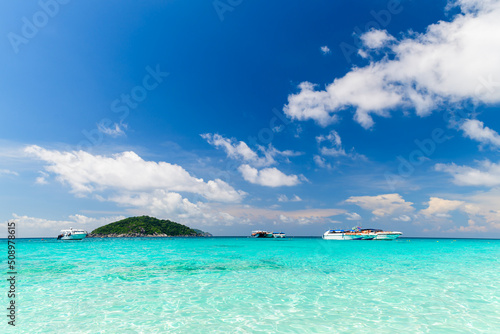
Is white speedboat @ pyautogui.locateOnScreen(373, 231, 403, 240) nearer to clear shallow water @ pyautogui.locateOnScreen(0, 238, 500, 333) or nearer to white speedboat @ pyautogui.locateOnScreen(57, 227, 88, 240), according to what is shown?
clear shallow water @ pyautogui.locateOnScreen(0, 238, 500, 333)

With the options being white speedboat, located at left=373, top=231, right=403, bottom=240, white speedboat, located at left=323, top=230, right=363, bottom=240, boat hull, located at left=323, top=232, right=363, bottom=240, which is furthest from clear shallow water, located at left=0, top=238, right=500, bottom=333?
white speedboat, located at left=373, top=231, right=403, bottom=240

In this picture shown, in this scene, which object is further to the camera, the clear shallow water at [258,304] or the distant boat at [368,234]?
the distant boat at [368,234]

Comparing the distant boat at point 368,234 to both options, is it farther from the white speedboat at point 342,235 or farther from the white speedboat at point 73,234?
the white speedboat at point 73,234

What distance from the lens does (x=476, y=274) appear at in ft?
81.8

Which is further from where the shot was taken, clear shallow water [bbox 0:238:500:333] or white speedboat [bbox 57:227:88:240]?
white speedboat [bbox 57:227:88:240]

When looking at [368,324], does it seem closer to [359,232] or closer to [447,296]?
[447,296]

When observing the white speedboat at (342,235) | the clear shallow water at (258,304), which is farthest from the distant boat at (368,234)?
the clear shallow water at (258,304)

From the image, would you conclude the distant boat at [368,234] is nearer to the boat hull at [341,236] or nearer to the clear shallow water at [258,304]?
the boat hull at [341,236]

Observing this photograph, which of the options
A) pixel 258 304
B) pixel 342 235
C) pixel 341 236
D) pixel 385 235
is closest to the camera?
pixel 258 304

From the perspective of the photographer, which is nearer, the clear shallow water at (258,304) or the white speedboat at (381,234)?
the clear shallow water at (258,304)

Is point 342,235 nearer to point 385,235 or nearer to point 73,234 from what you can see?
point 385,235

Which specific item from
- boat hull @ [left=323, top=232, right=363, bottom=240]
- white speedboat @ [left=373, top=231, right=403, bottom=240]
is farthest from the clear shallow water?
white speedboat @ [left=373, top=231, right=403, bottom=240]

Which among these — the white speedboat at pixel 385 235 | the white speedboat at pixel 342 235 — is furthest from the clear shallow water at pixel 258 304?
the white speedboat at pixel 385 235

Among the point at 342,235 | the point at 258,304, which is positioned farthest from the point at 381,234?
the point at 258,304
